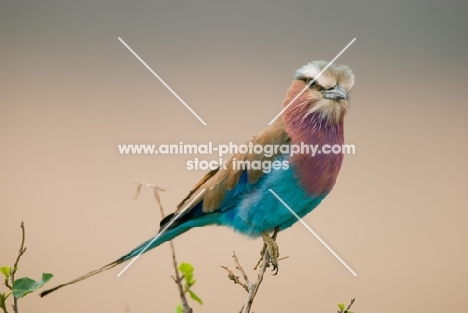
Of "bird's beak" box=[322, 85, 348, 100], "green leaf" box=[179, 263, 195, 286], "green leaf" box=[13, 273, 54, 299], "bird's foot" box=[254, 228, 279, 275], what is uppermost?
"green leaf" box=[13, 273, 54, 299]

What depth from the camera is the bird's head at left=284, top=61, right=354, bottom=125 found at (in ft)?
3.72

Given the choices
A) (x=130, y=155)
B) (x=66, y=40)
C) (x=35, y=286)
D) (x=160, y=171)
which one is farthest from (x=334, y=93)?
(x=66, y=40)

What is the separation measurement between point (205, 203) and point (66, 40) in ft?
2.92

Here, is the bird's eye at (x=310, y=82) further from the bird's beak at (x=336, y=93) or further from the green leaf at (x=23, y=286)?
the green leaf at (x=23, y=286)

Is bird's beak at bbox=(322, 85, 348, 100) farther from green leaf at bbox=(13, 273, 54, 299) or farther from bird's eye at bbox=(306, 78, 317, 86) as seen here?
green leaf at bbox=(13, 273, 54, 299)

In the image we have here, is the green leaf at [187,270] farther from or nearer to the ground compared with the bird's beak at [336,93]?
nearer to the ground

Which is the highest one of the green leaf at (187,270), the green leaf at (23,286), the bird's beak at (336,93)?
the green leaf at (23,286)

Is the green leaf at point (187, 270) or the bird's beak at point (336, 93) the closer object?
the green leaf at point (187, 270)

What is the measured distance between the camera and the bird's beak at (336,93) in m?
1.13

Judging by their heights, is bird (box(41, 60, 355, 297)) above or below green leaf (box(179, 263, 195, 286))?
above

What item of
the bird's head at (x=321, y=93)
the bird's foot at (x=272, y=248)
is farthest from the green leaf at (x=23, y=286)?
the bird's head at (x=321, y=93)

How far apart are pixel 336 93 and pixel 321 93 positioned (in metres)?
0.04

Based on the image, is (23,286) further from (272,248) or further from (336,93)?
(336,93)

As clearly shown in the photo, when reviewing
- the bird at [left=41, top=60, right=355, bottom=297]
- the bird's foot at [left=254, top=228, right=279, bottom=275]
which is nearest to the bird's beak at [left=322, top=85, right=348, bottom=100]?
the bird at [left=41, top=60, right=355, bottom=297]
